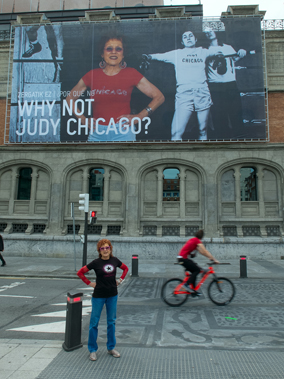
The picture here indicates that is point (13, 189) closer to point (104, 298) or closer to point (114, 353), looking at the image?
point (104, 298)

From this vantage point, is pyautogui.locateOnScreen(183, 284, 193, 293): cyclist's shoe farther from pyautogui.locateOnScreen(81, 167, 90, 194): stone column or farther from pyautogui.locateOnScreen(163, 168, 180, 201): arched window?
pyautogui.locateOnScreen(81, 167, 90, 194): stone column

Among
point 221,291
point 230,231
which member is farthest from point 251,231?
point 221,291

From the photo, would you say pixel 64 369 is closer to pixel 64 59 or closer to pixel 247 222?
pixel 247 222

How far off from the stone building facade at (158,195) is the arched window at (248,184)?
6 cm

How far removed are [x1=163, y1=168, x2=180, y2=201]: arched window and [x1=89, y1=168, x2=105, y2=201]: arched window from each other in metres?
4.10

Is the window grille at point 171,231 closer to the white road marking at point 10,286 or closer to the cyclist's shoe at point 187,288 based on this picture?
the white road marking at point 10,286

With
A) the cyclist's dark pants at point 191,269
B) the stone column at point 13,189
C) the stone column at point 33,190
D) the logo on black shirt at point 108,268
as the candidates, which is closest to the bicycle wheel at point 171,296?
the cyclist's dark pants at point 191,269

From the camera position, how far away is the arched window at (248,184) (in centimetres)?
1844

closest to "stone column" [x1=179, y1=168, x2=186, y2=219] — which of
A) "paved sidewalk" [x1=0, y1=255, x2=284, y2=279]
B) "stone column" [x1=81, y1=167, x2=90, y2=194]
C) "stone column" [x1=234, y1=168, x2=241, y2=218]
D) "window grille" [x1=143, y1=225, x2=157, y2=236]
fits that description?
"window grille" [x1=143, y1=225, x2=157, y2=236]

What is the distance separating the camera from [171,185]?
1869 cm

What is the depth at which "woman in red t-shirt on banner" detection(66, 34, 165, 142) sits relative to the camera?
18609mm

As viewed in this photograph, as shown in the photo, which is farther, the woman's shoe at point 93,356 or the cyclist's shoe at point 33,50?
the cyclist's shoe at point 33,50

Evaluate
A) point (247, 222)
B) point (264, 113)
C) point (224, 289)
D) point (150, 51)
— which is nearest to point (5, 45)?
point (150, 51)

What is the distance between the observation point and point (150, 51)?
62.7 ft
